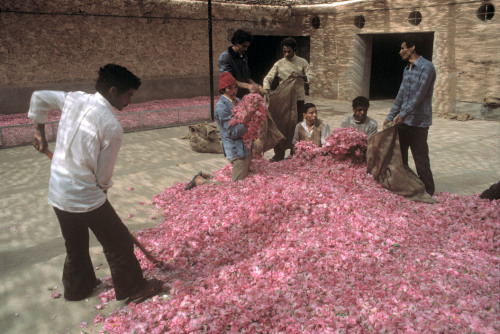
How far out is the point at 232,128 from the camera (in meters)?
4.91

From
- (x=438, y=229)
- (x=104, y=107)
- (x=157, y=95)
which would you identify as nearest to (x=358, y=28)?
(x=157, y=95)

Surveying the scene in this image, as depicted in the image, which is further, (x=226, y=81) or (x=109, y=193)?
(x=109, y=193)

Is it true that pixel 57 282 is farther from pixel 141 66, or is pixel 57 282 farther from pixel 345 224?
pixel 141 66

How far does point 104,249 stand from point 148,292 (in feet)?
1.56

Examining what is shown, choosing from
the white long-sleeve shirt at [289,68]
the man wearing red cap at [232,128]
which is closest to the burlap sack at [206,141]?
the white long-sleeve shirt at [289,68]

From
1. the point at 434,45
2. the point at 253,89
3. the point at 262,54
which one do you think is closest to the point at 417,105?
the point at 253,89

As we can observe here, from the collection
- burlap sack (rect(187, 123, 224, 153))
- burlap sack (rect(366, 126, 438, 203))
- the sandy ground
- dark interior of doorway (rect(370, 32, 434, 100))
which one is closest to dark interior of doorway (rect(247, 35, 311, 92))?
dark interior of doorway (rect(370, 32, 434, 100))

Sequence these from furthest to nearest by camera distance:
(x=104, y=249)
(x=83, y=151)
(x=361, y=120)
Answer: (x=361, y=120)
(x=104, y=249)
(x=83, y=151)

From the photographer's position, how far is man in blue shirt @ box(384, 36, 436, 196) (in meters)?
4.70

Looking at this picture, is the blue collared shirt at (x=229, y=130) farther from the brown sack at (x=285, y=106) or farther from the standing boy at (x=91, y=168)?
the standing boy at (x=91, y=168)

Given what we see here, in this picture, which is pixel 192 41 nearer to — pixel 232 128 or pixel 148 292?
pixel 232 128

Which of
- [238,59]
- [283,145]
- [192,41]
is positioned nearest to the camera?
[238,59]

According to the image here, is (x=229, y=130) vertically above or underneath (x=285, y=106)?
underneath

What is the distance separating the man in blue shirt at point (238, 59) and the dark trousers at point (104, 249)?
9.57 ft
